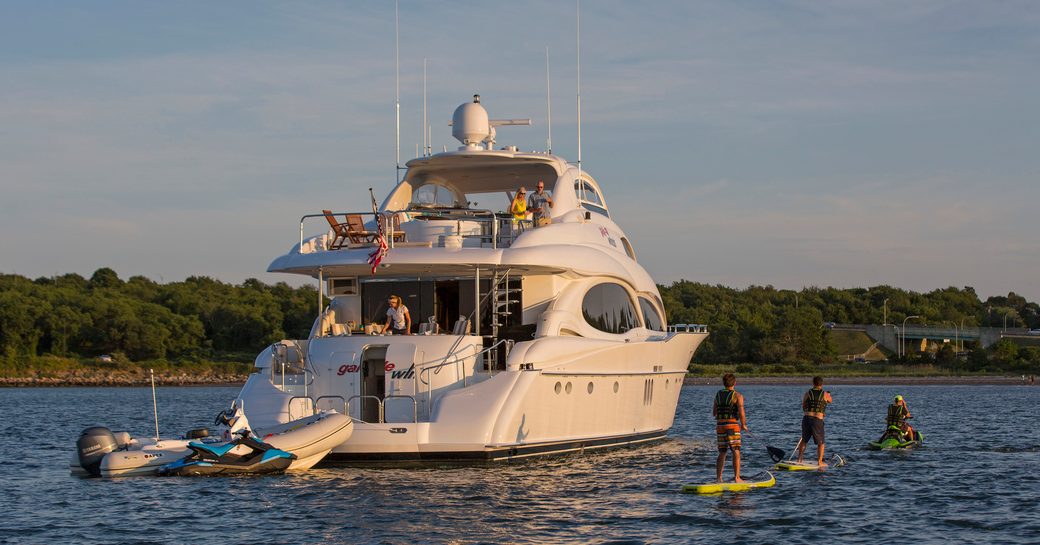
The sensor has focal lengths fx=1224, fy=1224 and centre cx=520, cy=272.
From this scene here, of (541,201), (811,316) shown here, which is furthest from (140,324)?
(541,201)

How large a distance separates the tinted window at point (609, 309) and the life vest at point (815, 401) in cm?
435

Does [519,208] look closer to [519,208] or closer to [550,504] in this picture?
[519,208]

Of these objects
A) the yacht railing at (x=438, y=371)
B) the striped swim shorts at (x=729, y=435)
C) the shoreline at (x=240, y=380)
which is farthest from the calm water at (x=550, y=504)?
the shoreline at (x=240, y=380)

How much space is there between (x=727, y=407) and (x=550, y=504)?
2771mm

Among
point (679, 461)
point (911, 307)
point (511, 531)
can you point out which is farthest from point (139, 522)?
point (911, 307)

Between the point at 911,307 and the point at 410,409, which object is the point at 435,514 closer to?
the point at 410,409

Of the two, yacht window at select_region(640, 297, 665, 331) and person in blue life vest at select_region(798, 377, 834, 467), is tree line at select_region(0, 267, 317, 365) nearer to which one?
yacht window at select_region(640, 297, 665, 331)

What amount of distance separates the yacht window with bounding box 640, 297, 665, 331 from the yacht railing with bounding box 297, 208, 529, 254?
150 inches

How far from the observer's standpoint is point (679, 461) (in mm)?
21531

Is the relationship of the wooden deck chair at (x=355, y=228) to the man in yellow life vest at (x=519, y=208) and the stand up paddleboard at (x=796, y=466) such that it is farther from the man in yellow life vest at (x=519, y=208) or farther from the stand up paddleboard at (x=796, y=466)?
the stand up paddleboard at (x=796, y=466)

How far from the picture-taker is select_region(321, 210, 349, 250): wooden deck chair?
789 inches

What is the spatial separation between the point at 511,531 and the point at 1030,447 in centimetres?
1484

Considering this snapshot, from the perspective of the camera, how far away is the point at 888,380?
293 feet

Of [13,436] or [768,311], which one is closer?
[13,436]
